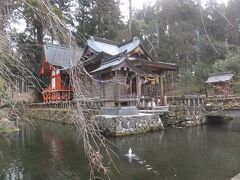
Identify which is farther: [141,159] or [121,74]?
A: [121,74]

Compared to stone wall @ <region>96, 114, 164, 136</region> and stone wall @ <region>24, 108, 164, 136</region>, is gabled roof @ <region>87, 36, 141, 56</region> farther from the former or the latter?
stone wall @ <region>96, 114, 164, 136</region>

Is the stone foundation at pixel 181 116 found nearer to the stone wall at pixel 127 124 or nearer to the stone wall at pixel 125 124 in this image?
the stone wall at pixel 127 124

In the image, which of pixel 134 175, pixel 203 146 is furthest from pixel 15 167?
pixel 203 146

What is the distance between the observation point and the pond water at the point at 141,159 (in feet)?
23.0

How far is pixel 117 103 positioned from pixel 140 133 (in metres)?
2.16

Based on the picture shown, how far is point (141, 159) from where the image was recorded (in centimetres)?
845

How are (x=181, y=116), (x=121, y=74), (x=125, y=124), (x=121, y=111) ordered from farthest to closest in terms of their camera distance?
(x=181, y=116) → (x=121, y=74) → (x=121, y=111) → (x=125, y=124)

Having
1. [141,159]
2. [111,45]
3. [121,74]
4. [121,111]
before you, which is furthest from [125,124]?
[111,45]

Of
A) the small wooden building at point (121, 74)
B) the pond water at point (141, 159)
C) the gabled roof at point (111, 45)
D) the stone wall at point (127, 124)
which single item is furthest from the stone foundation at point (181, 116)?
the gabled roof at point (111, 45)

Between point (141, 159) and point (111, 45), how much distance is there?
54.0 feet

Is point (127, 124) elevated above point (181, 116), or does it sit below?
below

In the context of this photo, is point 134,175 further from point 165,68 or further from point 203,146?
point 165,68

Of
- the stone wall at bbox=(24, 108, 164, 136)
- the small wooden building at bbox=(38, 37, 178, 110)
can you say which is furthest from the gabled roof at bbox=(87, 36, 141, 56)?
the stone wall at bbox=(24, 108, 164, 136)

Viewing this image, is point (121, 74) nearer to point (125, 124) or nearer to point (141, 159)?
point (125, 124)
